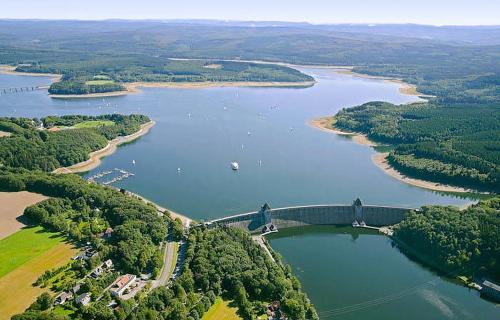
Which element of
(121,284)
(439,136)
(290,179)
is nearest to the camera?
(121,284)

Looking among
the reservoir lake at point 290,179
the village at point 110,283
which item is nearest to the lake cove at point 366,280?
the reservoir lake at point 290,179

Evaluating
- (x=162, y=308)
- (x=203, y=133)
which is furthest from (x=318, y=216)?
(x=203, y=133)

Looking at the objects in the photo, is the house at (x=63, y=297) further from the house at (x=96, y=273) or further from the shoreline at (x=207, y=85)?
the shoreline at (x=207, y=85)

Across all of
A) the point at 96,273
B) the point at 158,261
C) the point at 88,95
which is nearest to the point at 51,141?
the point at 96,273

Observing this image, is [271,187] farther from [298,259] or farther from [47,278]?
[47,278]

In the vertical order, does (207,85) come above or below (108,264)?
below

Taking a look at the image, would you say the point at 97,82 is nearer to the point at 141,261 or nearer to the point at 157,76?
the point at 157,76

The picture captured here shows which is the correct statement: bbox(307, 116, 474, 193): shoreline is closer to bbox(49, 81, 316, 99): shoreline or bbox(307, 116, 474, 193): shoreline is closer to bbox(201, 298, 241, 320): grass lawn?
bbox(201, 298, 241, 320): grass lawn

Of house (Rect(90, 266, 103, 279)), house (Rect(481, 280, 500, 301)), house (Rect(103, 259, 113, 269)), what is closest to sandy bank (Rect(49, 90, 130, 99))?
house (Rect(103, 259, 113, 269))
